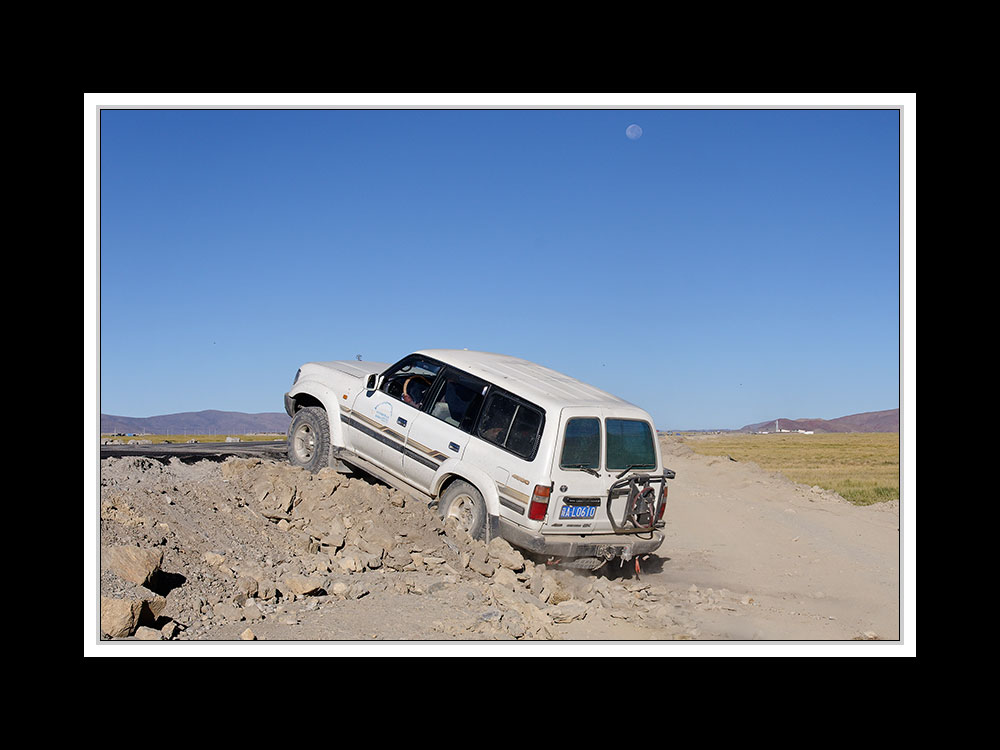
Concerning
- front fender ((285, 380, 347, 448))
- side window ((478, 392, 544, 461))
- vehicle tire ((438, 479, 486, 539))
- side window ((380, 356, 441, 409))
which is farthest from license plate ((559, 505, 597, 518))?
front fender ((285, 380, 347, 448))

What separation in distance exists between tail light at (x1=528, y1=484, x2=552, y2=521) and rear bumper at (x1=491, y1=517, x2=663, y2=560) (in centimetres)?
18

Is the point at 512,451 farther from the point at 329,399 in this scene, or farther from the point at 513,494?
the point at 329,399

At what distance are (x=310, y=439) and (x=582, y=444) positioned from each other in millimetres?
3827

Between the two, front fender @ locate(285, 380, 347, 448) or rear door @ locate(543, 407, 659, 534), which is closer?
rear door @ locate(543, 407, 659, 534)

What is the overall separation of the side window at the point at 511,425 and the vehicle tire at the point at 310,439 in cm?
241

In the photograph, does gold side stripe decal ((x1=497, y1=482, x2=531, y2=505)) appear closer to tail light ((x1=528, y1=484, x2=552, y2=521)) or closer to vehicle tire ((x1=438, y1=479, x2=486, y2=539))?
tail light ((x1=528, y1=484, x2=552, y2=521))

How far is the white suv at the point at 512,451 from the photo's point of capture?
8.34 meters

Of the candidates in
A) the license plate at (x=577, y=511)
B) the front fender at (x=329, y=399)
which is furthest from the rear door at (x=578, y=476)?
the front fender at (x=329, y=399)

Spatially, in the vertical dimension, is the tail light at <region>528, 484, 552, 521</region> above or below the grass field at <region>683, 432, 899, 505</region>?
above

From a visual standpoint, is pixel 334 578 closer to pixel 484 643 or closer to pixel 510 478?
pixel 510 478

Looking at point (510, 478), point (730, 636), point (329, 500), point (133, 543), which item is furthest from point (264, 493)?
point (730, 636)

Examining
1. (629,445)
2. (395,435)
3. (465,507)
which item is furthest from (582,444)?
(395,435)

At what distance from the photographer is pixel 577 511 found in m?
8.47

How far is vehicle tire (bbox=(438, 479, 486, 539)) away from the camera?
8.65 m
